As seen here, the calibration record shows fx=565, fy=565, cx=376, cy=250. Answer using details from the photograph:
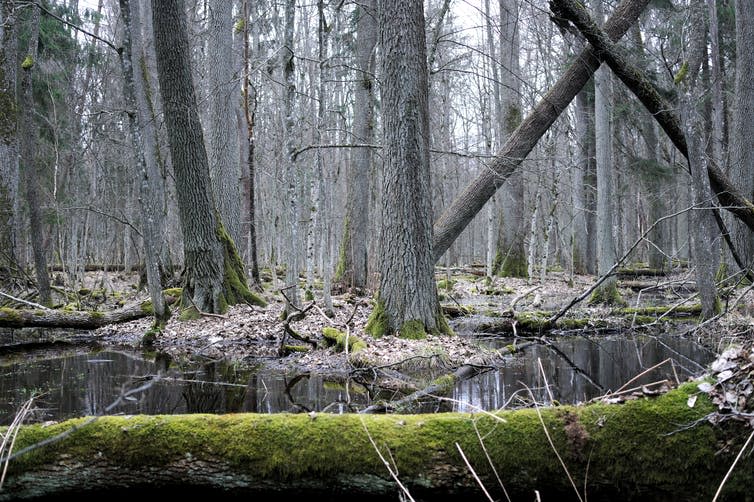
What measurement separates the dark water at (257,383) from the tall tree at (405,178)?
141 cm

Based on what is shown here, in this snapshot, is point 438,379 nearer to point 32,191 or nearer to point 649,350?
point 649,350

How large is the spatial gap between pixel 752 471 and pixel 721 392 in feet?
1.34

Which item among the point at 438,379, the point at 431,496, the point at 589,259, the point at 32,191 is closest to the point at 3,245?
the point at 32,191

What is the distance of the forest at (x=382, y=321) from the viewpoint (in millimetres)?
3246

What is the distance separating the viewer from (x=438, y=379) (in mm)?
6723

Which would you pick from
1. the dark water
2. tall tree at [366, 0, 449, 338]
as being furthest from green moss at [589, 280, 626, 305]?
tall tree at [366, 0, 449, 338]

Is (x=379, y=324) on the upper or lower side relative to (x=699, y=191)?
lower

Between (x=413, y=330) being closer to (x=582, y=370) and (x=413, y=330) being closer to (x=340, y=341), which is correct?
(x=340, y=341)

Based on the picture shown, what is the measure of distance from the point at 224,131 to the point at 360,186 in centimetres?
372

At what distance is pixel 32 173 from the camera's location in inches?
465

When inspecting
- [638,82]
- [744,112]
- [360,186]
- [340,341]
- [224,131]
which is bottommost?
[340,341]

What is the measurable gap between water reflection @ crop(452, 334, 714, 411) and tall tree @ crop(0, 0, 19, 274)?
33.3 ft

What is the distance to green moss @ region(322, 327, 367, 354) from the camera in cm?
778

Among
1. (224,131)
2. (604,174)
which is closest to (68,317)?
(224,131)
